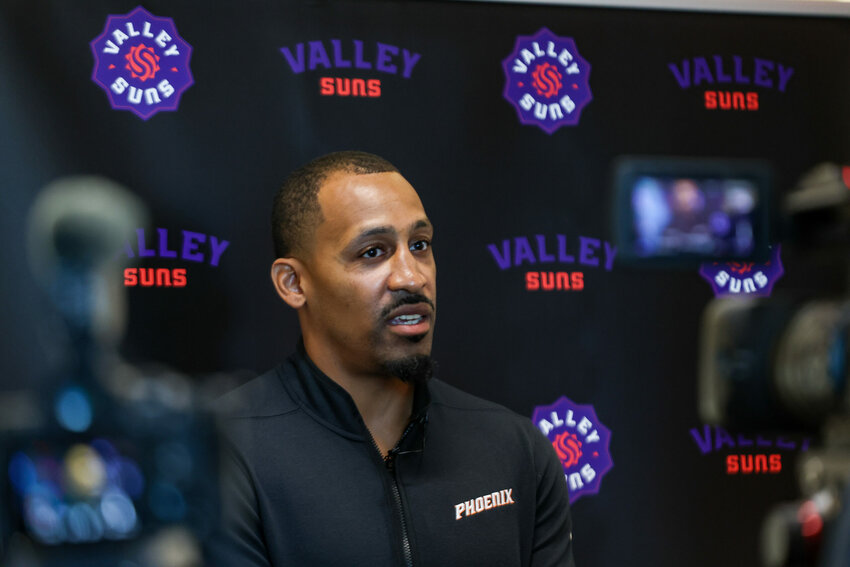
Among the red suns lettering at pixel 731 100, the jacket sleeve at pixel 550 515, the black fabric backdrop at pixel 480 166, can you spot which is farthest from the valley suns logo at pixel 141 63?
the red suns lettering at pixel 731 100

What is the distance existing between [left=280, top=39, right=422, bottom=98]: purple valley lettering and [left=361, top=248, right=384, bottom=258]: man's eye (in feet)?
1.73

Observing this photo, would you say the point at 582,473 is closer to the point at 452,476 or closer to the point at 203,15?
the point at 452,476

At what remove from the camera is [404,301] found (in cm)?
140

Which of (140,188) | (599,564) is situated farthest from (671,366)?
(140,188)

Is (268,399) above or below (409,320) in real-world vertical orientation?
below

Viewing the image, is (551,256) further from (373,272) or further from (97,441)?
(97,441)

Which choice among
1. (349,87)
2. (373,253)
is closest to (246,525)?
(373,253)

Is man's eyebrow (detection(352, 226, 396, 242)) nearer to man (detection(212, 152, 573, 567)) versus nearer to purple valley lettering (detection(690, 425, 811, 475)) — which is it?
man (detection(212, 152, 573, 567))

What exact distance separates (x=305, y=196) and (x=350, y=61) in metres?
0.45

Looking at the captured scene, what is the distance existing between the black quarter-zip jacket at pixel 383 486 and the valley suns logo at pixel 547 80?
69 cm

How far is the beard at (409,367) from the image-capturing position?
1412mm

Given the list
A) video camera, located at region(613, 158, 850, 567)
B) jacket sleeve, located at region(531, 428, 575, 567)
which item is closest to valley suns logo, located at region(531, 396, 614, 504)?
jacket sleeve, located at region(531, 428, 575, 567)

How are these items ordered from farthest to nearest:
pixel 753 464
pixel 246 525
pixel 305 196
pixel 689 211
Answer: pixel 753 464 → pixel 305 196 → pixel 246 525 → pixel 689 211

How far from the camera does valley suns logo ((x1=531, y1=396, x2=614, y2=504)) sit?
1881 millimetres
